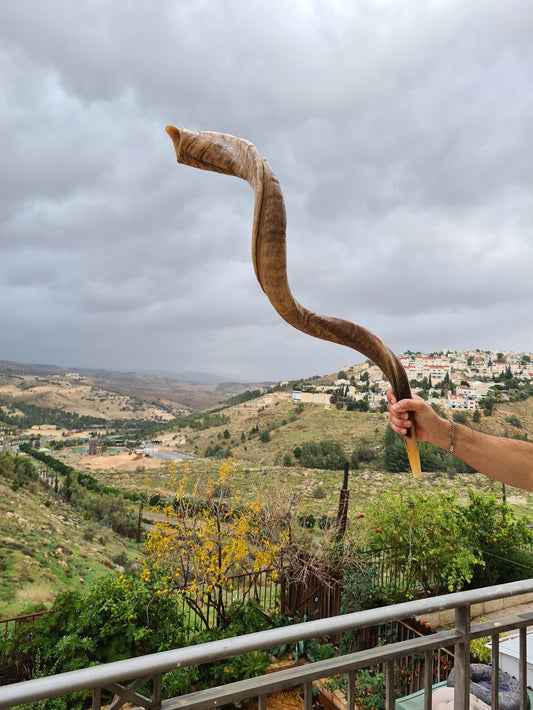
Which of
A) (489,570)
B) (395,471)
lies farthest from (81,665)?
(395,471)

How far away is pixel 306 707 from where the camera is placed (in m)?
0.96

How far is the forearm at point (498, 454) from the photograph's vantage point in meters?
1.23

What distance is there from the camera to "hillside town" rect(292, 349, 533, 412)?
116 ft

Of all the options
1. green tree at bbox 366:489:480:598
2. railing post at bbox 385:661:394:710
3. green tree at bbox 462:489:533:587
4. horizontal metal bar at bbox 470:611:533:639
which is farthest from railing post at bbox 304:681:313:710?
green tree at bbox 462:489:533:587

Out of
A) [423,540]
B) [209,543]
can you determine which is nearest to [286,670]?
[209,543]

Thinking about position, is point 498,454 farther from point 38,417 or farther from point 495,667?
point 38,417

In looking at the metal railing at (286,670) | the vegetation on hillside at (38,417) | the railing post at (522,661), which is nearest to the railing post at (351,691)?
the metal railing at (286,670)

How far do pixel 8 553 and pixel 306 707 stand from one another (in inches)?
539

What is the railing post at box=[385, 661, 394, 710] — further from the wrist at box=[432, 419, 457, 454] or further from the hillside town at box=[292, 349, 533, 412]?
the hillside town at box=[292, 349, 533, 412]

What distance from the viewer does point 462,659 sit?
1060 millimetres

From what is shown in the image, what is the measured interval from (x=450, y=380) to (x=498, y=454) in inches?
1730

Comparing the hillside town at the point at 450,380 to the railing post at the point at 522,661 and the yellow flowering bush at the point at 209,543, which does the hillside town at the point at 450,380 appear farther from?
the railing post at the point at 522,661

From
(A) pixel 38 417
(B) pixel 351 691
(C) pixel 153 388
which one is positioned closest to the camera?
(B) pixel 351 691

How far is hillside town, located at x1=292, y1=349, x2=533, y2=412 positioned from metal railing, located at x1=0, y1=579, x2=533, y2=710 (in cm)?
3308
